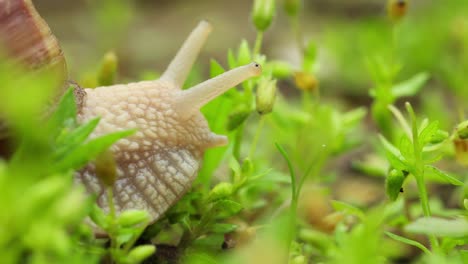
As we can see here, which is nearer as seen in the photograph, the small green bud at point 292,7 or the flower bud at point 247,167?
the flower bud at point 247,167

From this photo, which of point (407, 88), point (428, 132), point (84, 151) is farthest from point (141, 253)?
point (407, 88)

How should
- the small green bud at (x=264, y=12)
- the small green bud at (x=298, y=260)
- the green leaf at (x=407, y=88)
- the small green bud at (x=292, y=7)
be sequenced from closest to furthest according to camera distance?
the small green bud at (x=298, y=260) → the small green bud at (x=264, y=12) → the green leaf at (x=407, y=88) → the small green bud at (x=292, y=7)

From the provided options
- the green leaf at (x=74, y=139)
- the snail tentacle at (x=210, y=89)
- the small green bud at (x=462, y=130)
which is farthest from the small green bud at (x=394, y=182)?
the green leaf at (x=74, y=139)

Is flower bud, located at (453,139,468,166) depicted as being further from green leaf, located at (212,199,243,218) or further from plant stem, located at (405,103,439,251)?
green leaf, located at (212,199,243,218)

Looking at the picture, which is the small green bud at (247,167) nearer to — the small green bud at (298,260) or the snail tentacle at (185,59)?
the small green bud at (298,260)

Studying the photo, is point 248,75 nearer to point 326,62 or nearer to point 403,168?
point 403,168

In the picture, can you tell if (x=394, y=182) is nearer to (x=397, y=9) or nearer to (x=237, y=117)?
(x=237, y=117)

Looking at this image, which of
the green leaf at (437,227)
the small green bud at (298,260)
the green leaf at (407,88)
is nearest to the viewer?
the green leaf at (437,227)
